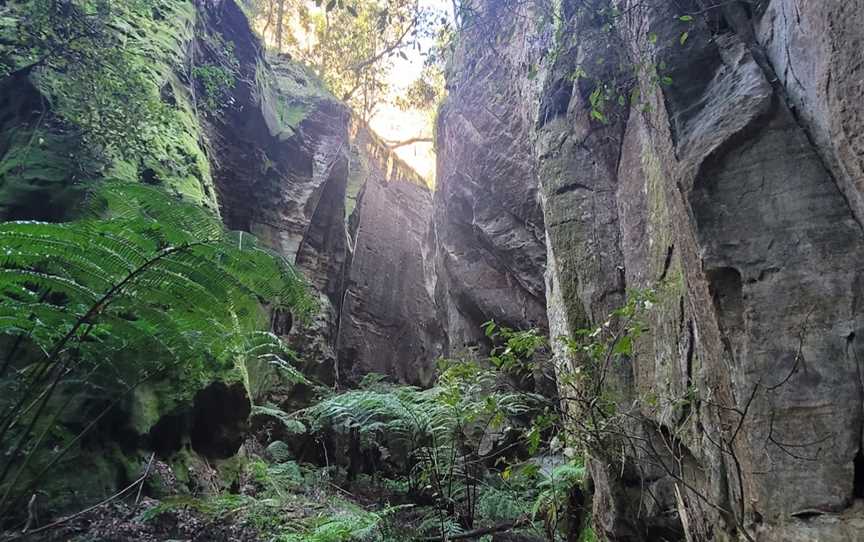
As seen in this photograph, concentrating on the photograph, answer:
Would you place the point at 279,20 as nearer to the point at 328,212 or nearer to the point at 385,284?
the point at 328,212

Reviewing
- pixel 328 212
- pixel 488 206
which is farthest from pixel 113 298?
pixel 328 212

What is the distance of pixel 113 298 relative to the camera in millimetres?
2283

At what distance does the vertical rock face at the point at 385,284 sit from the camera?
12430 millimetres

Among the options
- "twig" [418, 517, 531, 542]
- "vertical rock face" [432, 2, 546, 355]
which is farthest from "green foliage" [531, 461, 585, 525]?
"vertical rock face" [432, 2, 546, 355]

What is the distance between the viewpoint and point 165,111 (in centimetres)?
455

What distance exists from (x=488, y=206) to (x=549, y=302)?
168 inches

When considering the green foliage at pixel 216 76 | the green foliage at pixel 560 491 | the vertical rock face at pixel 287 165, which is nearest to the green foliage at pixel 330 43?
the vertical rock face at pixel 287 165

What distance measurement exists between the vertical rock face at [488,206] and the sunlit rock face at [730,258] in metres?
4.02

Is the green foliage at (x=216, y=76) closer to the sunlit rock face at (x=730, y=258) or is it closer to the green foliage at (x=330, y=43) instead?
the sunlit rock face at (x=730, y=258)

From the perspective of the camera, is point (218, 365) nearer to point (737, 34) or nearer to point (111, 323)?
point (111, 323)

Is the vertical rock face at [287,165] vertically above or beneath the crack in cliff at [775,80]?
above

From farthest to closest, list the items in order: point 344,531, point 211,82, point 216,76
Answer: point 216,76 → point 211,82 → point 344,531

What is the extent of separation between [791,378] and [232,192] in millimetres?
8096

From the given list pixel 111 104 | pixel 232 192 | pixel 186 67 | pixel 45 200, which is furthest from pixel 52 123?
pixel 232 192
